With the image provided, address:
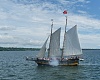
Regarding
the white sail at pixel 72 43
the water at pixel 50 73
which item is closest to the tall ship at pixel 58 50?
the white sail at pixel 72 43

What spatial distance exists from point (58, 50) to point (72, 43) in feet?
18.8

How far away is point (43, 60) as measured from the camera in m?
87.2

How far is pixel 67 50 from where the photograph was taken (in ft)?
293

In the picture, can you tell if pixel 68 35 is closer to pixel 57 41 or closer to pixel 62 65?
pixel 57 41

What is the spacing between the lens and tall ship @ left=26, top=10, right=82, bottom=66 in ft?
284

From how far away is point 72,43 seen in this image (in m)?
87.5

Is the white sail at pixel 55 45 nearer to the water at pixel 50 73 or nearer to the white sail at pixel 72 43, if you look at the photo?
the white sail at pixel 72 43

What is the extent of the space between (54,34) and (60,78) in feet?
109

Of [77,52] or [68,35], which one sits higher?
[68,35]

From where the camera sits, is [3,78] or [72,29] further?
[72,29]

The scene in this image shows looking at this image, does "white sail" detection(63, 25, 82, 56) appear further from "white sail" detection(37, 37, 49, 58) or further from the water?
"white sail" detection(37, 37, 49, 58)

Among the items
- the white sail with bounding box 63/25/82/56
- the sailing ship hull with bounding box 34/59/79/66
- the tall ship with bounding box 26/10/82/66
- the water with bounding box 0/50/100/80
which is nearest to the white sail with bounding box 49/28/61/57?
the tall ship with bounding box 26/10/82/66

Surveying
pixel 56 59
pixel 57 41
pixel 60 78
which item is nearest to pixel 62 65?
pixel 56 59

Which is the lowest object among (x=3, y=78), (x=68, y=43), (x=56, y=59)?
(x=3, y=78)
